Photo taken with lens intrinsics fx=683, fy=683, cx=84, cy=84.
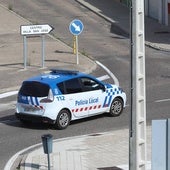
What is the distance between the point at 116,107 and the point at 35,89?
2.96m

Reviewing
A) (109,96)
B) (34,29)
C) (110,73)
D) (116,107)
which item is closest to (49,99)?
(109,96)

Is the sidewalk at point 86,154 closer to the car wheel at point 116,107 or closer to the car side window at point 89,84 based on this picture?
the car side window at point 89,84

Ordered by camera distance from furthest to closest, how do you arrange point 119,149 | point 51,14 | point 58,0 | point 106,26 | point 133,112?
1. point 58,0
2. point 51,14
3. point 106,26
4. point 119,149
5. point 133,112

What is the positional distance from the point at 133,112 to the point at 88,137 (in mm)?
7867

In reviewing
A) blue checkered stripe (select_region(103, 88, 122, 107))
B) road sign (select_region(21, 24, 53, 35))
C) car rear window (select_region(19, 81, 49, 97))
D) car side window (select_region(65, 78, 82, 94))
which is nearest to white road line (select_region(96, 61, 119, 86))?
road sign (select_region(21, 24, 53, 35))

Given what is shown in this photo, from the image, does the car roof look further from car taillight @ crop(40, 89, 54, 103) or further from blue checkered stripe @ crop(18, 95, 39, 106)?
blue checkered stripe @ crop(18, 95, 39, 106)

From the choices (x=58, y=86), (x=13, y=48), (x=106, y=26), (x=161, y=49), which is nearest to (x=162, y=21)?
(x=106, y=26)

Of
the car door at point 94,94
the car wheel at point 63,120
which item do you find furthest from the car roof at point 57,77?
the car wheel at point 63,120

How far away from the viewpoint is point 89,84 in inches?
795

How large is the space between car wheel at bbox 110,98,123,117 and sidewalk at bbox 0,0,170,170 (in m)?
2.14

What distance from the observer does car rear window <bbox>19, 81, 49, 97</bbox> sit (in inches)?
752

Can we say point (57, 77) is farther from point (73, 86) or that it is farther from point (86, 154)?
point (86, 154)

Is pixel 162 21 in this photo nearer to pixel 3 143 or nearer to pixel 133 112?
pixel 3 143

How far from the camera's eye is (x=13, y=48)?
34562 millimetres
